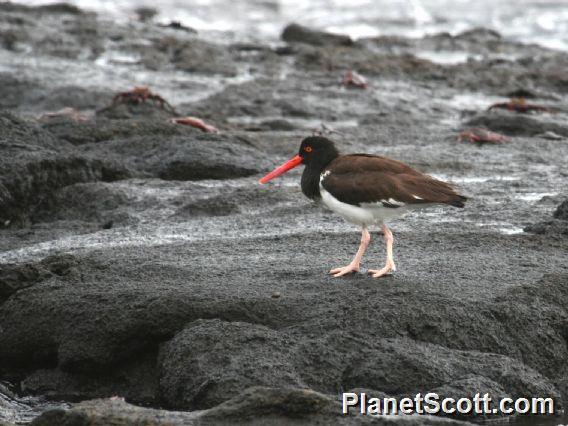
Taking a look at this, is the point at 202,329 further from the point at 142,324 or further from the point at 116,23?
the point at 116,23

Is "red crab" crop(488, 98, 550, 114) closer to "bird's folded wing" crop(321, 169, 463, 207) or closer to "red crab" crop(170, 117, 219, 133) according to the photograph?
"red crab" crop(170, 117, 219, 133)

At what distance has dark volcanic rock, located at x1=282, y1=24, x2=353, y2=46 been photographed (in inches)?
789

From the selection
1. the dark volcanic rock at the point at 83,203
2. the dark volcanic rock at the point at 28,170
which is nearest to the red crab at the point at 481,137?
the dark volcanic rock at the point at 28,170

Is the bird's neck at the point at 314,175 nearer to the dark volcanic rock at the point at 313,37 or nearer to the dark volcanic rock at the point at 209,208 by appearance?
the dark volcanic rock at the point at 209,208

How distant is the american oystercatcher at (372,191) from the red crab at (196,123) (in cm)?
480

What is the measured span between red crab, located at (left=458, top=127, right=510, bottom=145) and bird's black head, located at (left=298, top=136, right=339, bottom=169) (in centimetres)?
520

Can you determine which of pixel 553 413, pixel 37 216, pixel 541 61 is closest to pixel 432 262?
Result: pixel 553 413

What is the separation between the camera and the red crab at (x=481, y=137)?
11820 millimetres

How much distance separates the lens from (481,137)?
465 inches

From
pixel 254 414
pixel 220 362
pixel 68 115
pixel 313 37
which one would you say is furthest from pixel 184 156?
pixel 313 37

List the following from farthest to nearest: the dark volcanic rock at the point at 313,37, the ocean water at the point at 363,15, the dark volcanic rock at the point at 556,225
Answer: the ocean water at the point at 363,15
the dark volcanic rock at the point at 313,37
the dark volcanic rock at the point at 556,225

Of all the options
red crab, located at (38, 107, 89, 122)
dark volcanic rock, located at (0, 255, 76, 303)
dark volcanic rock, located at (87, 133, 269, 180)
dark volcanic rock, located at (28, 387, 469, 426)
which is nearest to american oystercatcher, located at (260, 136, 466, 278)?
dark volcanic rock, located at (0, 255, 76, 303)

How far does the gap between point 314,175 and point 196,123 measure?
198 inches

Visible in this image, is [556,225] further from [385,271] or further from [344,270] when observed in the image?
[344,270]
